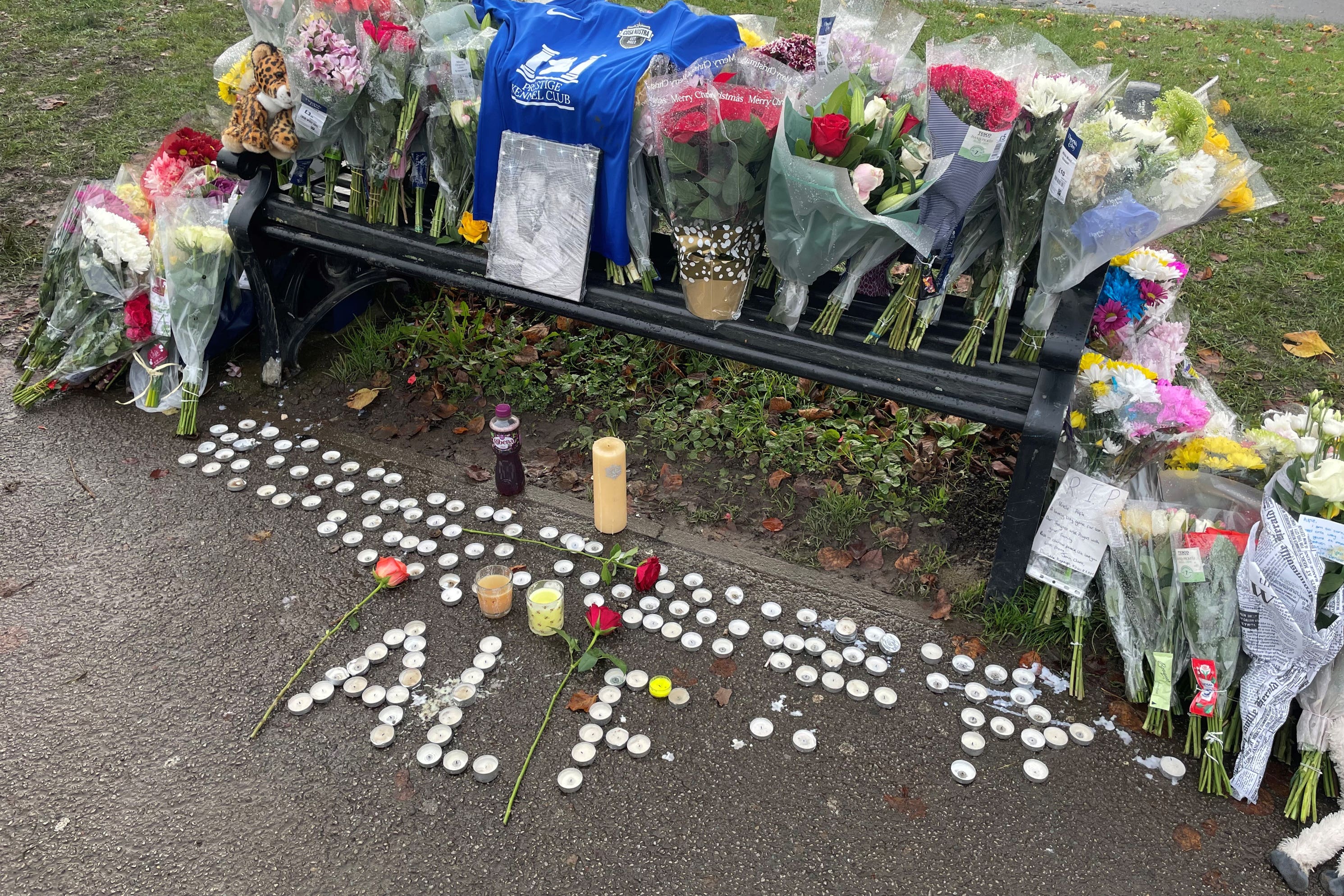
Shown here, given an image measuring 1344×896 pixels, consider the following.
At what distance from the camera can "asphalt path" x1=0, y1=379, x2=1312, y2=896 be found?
2152 mm

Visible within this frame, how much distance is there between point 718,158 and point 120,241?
8.56 ft

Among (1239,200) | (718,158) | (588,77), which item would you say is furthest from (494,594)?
(1239,200)

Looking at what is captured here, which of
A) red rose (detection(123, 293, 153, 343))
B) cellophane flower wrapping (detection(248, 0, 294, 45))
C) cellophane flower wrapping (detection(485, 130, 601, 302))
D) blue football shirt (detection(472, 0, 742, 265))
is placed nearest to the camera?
blue football shirt (detection(472, 0, 742, 265))

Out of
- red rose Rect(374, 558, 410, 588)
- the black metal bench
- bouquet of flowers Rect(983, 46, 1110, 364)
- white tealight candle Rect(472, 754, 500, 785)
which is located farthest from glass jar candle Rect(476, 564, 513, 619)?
bouquet of flowers Rect(983, 46, 1110, 364)

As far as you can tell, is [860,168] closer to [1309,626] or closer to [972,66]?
[972,66]

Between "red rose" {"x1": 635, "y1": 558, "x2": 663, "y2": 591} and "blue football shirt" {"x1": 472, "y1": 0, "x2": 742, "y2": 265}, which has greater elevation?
"blue football shirt" {"x1": 472, "y1": 0, "x2": 742, "y2": 265}

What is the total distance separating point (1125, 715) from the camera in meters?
2.58

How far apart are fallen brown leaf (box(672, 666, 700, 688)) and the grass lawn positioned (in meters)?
0.66

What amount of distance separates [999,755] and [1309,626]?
0.83 meters

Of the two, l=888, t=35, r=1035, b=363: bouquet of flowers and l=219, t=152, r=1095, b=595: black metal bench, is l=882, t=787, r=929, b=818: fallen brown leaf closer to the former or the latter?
l=219, t=152, r=1095, b=595: black metal bench

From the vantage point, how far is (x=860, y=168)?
2609 millimetres

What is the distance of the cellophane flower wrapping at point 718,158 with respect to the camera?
2.69 meters

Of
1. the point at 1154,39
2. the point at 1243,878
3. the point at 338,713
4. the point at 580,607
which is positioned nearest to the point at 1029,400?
the point at 1243,878

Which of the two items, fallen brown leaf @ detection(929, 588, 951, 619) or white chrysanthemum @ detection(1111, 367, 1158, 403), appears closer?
white chrysanthemum @ detection(1111, 367, 1158, 403)
